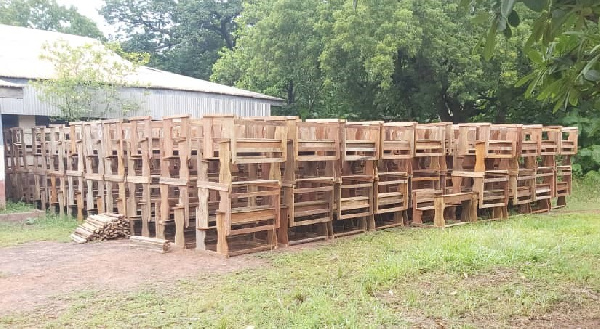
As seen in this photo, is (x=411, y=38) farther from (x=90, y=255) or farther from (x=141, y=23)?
(x=141, y=23)

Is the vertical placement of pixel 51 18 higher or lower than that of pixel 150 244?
higher

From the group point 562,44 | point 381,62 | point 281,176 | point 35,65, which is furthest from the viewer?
point 35,65

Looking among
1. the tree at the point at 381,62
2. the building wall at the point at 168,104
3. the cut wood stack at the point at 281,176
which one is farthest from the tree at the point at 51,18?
the cut wood stack at the point at 281,176

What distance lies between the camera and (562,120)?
68.3 ft

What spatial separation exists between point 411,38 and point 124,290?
14.9 meters

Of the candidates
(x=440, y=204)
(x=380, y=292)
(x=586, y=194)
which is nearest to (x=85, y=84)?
(x=440, y=204)

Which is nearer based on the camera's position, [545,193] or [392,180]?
[392,180]

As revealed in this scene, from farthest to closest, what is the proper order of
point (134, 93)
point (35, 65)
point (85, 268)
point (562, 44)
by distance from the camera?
point (134, 93), point (35, 65), point (85, 268), point (562, 44)

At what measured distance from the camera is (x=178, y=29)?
129ft

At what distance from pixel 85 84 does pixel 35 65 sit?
3.01 m

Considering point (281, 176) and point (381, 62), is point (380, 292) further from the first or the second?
point (381, 62)

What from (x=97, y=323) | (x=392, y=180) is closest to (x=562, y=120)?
(x=392, y=180)

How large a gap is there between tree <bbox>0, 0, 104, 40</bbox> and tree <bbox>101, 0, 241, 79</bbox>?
1.90 m

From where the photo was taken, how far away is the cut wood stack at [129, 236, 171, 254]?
889 cm
